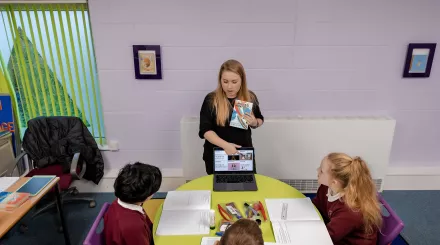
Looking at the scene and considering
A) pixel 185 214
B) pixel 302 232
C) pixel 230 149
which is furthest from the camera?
pixel 230 149

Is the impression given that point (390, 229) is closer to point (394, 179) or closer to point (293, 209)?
point (293, 209)

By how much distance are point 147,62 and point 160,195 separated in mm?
1436

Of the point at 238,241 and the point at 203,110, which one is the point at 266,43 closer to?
the point at 203,110

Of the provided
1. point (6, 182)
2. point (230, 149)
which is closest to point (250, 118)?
point (230, 149)

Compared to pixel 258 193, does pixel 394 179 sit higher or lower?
lower

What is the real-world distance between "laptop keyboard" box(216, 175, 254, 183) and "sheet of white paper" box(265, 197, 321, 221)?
0.87 ft

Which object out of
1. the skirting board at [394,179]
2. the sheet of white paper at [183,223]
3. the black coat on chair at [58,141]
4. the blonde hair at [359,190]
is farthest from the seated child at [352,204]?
the black coat on chair at [58,141]

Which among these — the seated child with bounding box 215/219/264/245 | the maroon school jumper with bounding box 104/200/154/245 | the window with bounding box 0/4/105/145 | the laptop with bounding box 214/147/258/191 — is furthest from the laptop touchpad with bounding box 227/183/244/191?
the window with bounding box 0/4/105/145

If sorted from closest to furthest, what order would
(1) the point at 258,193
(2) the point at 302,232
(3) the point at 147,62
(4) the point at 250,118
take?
(2) the point at 302,232, (1) the point at 258,193, (4) the point at 250,118, (3) the point at 147,62

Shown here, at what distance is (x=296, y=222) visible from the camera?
1.75 m

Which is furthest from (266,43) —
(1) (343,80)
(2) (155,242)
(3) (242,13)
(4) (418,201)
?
(4) (418,201)

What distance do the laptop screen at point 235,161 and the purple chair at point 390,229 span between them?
0.89 metres

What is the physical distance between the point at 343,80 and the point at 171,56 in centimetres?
171

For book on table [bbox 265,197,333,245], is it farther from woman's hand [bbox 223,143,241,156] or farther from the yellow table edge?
woman's hand [bbox 223,143,241,156]
